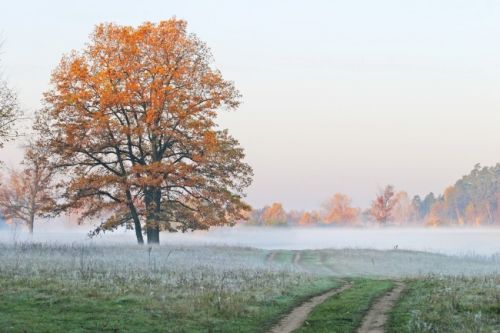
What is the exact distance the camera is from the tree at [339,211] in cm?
18011

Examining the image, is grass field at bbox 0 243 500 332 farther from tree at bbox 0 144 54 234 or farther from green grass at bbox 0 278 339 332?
tree at bbox 0 144 54 234

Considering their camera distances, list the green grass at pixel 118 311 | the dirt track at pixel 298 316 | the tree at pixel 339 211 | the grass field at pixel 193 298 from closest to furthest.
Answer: the green grass at pixel 118 311 < the grass field at pixel 193 298 < the dirt track at pixel 298 316 < the tree at pixel 339 211

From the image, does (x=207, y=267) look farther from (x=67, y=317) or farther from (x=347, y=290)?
(x=67, y=317)

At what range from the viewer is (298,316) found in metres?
19.6

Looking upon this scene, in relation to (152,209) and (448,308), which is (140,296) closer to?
(448,308)

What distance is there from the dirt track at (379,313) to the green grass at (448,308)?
25cm

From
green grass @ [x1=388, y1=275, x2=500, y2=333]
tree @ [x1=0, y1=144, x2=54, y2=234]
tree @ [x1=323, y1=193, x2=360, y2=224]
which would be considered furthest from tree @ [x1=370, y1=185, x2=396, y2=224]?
green grass @ [x1=388, y1=275, x2=500, y2=333]

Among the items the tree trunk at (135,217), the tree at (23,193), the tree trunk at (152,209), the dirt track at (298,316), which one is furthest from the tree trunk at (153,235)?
the dirt track at (298,316)

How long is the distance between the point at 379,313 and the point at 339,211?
163 meters

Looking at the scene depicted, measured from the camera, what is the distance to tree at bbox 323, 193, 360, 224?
180 metres

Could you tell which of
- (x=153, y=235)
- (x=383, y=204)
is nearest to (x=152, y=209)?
(x=153, y=235)

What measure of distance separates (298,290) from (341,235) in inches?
3749

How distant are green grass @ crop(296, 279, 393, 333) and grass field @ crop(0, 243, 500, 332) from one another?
0.11 ft

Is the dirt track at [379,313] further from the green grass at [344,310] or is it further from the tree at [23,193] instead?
the tree at [23,193]
